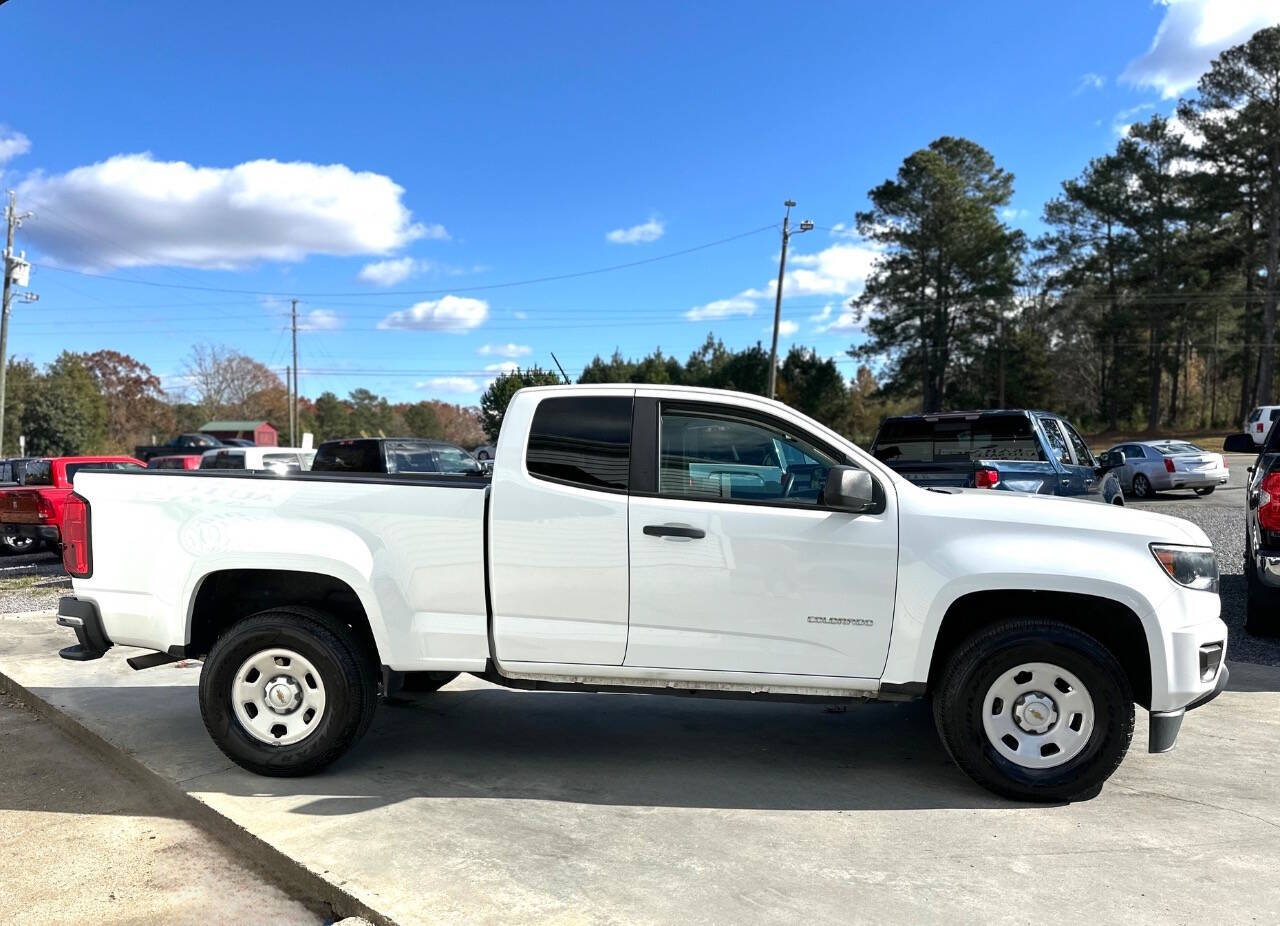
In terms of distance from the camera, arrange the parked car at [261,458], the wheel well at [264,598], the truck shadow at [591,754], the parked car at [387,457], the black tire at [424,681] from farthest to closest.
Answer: the parked car at [261,458]
the parked car at [387,457]
the black tire at [424,681]
the wheel well at [264,598]
the truck shadow at [591,754]

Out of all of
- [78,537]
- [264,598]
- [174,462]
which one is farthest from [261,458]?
[264,598]

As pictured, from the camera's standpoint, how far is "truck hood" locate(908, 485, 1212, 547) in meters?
4.10

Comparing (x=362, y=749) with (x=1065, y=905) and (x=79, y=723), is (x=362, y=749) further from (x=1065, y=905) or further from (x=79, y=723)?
(x=1065, y=905)

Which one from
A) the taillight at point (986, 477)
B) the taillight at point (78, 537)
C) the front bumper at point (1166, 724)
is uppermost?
the taillight at point (986, 477)

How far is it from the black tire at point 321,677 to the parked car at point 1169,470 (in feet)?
64.9

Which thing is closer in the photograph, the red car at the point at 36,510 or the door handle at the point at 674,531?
the door handle at the point at 674,531

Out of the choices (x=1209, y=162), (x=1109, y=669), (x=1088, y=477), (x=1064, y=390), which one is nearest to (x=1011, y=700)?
(x=1109, y=669)

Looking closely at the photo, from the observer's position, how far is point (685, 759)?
15.5 ft

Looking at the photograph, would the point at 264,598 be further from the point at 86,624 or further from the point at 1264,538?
the point at 1264,538

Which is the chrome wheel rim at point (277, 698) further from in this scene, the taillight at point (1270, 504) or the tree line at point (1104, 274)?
the tree line at point (1104, 274)

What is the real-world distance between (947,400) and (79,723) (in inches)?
2268

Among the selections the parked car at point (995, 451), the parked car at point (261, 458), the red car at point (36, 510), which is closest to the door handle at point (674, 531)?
the parked car at point (995, 451)

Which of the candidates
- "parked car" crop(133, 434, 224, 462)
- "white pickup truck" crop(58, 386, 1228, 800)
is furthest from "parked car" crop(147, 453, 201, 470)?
"parked car" crop(133, 434, 224, 462)

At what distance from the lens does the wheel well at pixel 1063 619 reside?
4.21 metres
